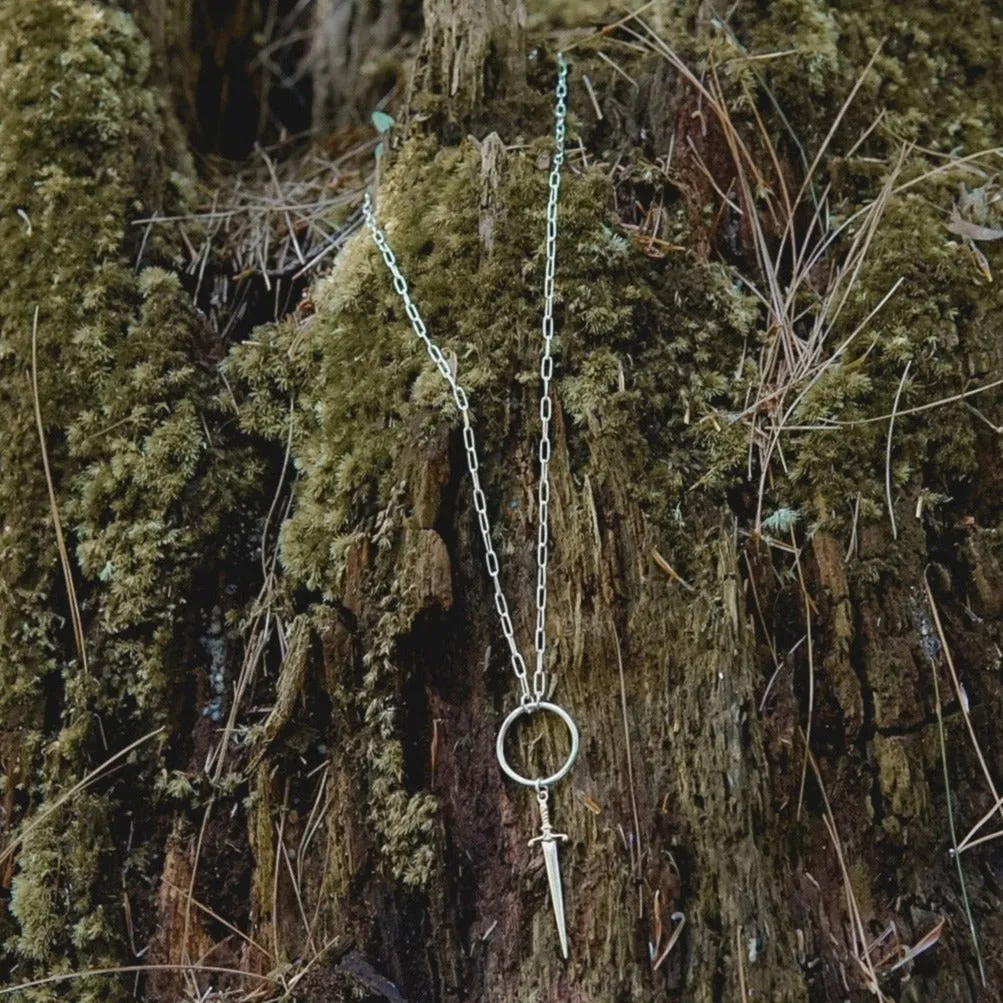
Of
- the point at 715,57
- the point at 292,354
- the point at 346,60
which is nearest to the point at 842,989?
the point at 292,354

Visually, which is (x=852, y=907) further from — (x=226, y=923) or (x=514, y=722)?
(x=226, y=923)

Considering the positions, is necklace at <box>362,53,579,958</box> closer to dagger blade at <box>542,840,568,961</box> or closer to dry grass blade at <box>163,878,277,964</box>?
dagger blade at <box>542,840,568,961</box>

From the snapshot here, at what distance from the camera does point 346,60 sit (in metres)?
4.37

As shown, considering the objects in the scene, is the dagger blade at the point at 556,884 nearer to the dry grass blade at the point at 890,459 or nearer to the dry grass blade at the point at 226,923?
the dry grass blade at the point at 226,923

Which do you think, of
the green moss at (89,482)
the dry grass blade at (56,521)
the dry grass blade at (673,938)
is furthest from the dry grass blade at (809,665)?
the dry grass blade at (56,521)

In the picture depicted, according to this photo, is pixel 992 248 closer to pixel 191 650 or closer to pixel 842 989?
pixel 842 989

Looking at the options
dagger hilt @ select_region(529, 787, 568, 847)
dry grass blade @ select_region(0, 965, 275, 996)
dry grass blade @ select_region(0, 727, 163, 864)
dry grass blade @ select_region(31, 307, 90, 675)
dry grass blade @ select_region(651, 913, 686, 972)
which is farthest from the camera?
dry grass blade @ select_region(31, 307, 90, 675)

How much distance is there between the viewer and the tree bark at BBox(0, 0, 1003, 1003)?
2311 millimetres

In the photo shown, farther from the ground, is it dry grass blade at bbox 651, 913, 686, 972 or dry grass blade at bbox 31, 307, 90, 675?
dry grass blade at bbox 31, 307, 90, 675

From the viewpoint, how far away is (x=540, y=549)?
2541 mm

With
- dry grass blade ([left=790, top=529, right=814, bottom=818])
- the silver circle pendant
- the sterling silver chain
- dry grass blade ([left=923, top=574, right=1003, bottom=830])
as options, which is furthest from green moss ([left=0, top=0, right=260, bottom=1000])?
dry grass blade ([left=923, top=574, right=1003, bottom=830])

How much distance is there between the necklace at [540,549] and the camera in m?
2.30

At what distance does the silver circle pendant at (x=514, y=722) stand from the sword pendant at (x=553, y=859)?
0.03 m

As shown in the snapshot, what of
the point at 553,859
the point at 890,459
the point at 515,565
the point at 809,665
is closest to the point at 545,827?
the point at 553,859
